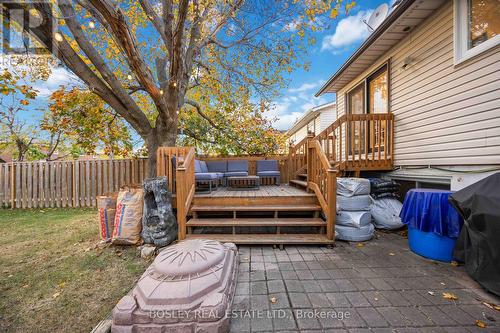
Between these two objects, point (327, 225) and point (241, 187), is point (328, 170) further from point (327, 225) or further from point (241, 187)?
point (241, 187)

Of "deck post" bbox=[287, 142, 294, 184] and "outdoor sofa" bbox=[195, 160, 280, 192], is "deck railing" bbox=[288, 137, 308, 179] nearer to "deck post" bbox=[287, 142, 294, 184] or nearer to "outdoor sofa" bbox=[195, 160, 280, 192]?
"deck post" bbox=[287, 142, 294, 184]

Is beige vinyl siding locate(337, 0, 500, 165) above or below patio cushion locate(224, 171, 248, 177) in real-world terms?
above

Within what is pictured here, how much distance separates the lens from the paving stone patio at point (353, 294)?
173 cm

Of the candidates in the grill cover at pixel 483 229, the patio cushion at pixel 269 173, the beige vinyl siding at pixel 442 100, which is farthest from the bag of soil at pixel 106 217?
the beige vinyl siding at pixel 442 100

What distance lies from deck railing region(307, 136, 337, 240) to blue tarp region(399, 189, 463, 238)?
3.61 ft

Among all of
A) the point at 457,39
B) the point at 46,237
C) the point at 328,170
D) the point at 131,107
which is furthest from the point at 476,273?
the point at 46,237

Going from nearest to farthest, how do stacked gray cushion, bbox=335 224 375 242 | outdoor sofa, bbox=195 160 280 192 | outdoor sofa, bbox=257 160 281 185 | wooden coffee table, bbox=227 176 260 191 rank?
stacked gray cushion, bbox=335 224 375 242, wooden coffee table, bbox=227 176 260 191, outdoor sofa, bbox=195 160 280 192, outdoor sofa, bbox=257 160 281 185

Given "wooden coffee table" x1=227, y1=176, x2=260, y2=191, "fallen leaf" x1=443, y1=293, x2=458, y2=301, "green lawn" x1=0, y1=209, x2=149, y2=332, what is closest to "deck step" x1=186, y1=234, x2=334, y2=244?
"green lawn" x1=0, y1=209, x2=149, y2=332

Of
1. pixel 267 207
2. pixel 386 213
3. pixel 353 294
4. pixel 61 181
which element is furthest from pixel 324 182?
pixel 61 181

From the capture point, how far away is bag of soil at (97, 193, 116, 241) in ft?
11.6

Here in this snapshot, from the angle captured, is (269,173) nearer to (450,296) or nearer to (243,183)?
(243,183)

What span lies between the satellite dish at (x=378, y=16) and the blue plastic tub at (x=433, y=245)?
5762 mm

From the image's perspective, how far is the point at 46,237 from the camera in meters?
3.94

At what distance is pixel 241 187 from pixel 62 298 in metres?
3.96
